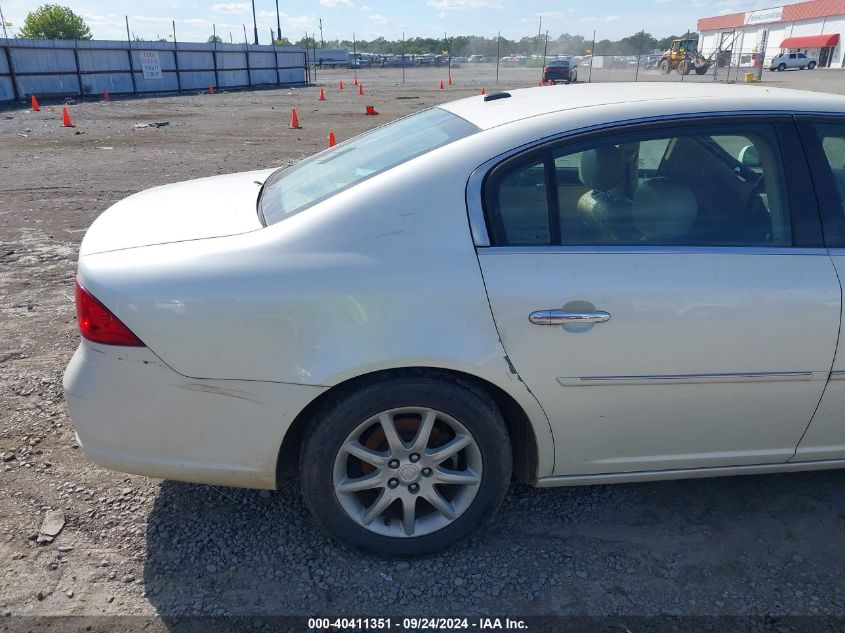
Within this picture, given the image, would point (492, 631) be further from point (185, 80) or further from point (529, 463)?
point (185, 80)

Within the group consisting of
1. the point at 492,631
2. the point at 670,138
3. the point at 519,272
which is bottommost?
the point at 492,631

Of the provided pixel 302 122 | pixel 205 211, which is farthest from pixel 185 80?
pixel 205 211

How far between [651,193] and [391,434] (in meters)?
1.38

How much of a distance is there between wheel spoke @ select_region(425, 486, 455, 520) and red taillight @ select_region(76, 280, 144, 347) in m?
1.18

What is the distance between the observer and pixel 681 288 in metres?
2.35

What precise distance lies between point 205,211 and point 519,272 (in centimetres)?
137

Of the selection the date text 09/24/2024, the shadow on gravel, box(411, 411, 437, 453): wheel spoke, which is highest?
box(411, 411, 437, 453): wheel spoke

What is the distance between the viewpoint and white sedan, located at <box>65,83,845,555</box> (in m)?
2.28

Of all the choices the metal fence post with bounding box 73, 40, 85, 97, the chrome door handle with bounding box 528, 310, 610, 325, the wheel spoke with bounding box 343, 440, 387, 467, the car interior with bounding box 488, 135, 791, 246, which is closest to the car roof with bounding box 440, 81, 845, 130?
the car interior with bounding box 488, 135, 791, 246

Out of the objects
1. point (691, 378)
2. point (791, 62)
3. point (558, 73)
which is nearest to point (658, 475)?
point (691, 378)

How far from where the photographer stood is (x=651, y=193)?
2.62 meters

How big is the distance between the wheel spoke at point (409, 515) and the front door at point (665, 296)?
0.58 meters

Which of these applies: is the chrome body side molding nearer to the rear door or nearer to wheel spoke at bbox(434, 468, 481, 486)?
the rear door

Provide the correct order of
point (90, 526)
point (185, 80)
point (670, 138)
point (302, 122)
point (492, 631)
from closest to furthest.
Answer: point (492, 631) → point (670, 138) → point (90, 526) → point (302, 122) → point (185, 80)
